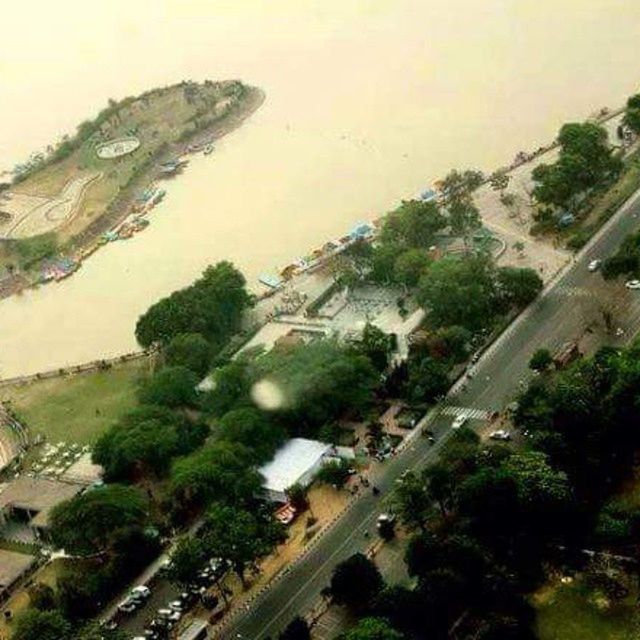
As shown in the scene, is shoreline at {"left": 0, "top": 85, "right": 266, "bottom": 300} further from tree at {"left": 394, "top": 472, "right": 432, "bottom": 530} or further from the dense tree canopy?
tree at {"left": 394, "top": 472, "right": 432, "bottom": 530}

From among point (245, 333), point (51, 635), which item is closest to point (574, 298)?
point (245, 333)

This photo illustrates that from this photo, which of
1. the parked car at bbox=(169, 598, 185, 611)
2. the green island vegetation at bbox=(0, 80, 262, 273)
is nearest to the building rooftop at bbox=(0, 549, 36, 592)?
the parked car at bbox=(169, 598, 185, 611)

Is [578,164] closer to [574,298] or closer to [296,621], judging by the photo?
[574,298]

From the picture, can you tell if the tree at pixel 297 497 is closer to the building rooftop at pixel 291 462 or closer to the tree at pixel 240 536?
the building rooftop at pixel 291 462

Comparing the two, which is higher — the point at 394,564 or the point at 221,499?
the point at 221,499

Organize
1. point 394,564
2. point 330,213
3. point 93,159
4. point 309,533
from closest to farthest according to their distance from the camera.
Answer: point 394,564 → point 309,533 → point 330,213 → point 93,159

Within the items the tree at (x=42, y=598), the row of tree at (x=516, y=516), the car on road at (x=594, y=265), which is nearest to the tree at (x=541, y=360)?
the row of tree at (x=516, y=516)

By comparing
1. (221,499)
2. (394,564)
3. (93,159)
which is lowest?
(394,564)
